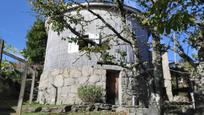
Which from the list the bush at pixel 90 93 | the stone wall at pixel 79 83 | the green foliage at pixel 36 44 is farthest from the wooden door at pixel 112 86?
the green foliage at pixel 36 44

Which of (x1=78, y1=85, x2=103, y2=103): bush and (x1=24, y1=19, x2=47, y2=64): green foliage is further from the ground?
(x1=24, y1=19, x2=47, y2=64): green foliage

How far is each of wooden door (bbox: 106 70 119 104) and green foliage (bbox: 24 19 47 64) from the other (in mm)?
7030

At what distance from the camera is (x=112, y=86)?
14414 millimetres

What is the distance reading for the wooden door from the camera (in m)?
14.1

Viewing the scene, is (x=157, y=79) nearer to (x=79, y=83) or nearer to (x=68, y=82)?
(x=79, y=83)

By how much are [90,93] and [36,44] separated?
26.9 ft

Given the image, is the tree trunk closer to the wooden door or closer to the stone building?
the stone building

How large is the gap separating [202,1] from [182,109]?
28.4 feet

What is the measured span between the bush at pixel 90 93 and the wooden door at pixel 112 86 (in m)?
0.82

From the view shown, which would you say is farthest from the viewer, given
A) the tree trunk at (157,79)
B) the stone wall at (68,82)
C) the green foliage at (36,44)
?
the green foliage at (36,44)

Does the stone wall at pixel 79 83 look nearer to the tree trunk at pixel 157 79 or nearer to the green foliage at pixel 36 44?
the green foliage at pixel 36 44

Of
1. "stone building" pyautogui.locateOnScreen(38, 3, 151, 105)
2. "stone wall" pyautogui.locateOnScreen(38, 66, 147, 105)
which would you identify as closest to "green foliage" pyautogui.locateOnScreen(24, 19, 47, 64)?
"stone building" pyautogui.locateOnScreen(38, 3, 151, 105)

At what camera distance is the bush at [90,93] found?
1299cm

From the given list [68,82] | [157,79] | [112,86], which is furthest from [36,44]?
[157,79]
